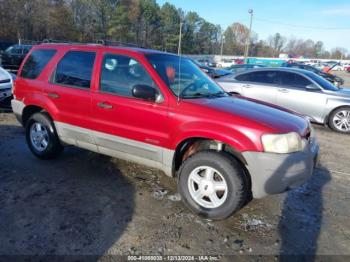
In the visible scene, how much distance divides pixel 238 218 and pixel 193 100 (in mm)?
1460

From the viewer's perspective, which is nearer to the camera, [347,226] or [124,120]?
[347,226]

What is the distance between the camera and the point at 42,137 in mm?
4988

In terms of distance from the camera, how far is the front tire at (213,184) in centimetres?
332

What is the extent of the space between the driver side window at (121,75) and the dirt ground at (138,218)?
1298 mm

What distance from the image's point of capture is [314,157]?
12.2 ft

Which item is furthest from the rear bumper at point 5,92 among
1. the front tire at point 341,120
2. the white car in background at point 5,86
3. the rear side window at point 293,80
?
the front tire at point 341,120

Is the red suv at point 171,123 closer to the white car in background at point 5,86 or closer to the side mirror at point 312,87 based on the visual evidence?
the white car in background at point 5,86

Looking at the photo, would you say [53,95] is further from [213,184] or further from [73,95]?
[213,184]

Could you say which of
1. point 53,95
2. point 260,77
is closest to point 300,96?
point 260,77

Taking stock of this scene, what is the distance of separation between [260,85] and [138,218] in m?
6.50

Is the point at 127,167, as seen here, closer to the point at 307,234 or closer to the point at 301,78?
the point at 307,234

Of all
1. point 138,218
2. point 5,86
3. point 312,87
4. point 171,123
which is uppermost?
point 312,87

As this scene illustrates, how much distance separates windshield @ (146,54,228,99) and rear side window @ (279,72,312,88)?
479 cm

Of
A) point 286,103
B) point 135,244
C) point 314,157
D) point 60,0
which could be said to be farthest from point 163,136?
point 60,0
